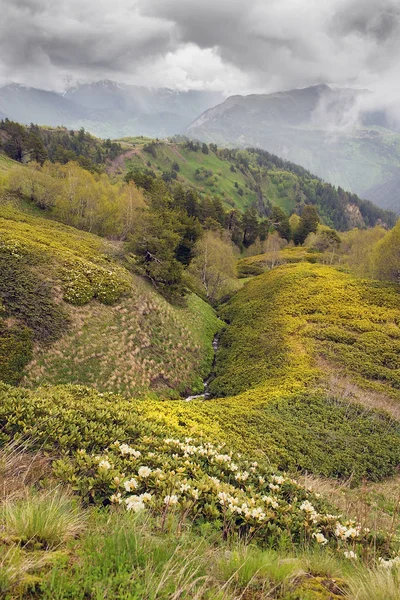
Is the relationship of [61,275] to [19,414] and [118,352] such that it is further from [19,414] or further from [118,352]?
[19,414]

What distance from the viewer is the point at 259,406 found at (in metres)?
17.3

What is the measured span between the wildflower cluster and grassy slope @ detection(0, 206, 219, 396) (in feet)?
48.5

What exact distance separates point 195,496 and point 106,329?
20.7m

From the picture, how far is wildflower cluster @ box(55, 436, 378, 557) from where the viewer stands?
4.82m

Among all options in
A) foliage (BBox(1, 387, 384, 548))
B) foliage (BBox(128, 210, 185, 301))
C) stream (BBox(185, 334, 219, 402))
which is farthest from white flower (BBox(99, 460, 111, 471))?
foliage (BBox(128, 210, 185, 301))

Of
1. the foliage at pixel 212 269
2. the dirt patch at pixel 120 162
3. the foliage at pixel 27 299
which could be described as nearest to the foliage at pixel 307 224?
the foliage at pixel 212 269

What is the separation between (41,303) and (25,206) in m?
33.0

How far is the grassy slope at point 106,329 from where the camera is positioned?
20859 mm

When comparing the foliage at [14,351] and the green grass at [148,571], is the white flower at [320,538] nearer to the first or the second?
the green grass at [148,571]

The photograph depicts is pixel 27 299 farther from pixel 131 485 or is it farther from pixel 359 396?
pixel 359 396

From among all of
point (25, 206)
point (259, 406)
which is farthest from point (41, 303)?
point (25, 206)

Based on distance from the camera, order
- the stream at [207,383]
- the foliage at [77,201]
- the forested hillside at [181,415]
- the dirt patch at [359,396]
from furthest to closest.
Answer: the foliage at [77,201], the stream at [207,383], the dirt patch at [359,396], the forested hillside at [181,415]

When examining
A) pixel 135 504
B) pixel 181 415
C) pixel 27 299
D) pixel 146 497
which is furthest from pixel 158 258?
pixel 135 504

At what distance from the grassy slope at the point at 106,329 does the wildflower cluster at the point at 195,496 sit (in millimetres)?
14775
